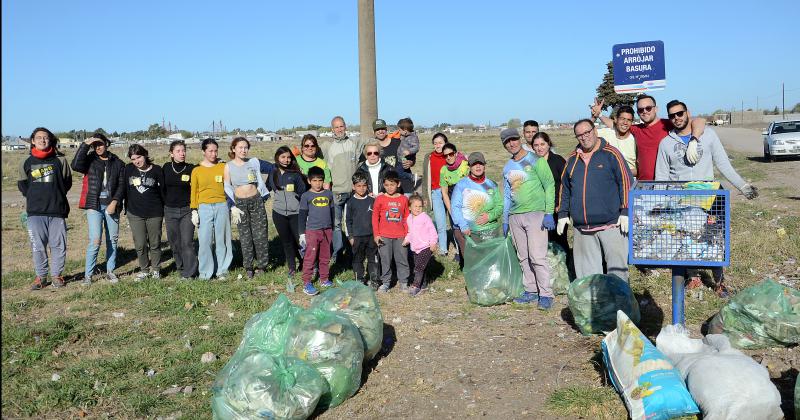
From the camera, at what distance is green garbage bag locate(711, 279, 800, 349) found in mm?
5000

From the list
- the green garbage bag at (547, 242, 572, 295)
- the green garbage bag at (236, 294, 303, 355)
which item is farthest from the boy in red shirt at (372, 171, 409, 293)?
the green garbage bag at (236, 294, 303, 355)

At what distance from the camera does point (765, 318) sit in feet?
16.5

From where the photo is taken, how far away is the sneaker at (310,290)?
25.2ft

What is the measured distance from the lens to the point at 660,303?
662 centimetres

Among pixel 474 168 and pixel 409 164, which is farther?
pixel 409 164

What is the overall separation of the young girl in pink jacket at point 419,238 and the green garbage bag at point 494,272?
0.71 meters

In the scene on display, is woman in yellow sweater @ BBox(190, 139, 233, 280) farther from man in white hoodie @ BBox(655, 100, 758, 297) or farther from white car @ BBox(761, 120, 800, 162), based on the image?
white car @ BBox(761, 120, 800, 162)

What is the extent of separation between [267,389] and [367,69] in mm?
6474

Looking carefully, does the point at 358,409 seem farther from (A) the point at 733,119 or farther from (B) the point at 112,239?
(A) the point at 733,119

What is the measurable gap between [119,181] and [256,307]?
2.81m

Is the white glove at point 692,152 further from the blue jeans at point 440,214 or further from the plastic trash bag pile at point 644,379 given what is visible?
the blue jeans at point 440,214

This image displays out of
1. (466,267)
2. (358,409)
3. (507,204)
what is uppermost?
(507,204)

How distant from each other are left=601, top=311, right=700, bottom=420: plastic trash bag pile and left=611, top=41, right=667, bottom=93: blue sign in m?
5.72

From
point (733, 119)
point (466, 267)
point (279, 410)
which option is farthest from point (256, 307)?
point (733, 119)
